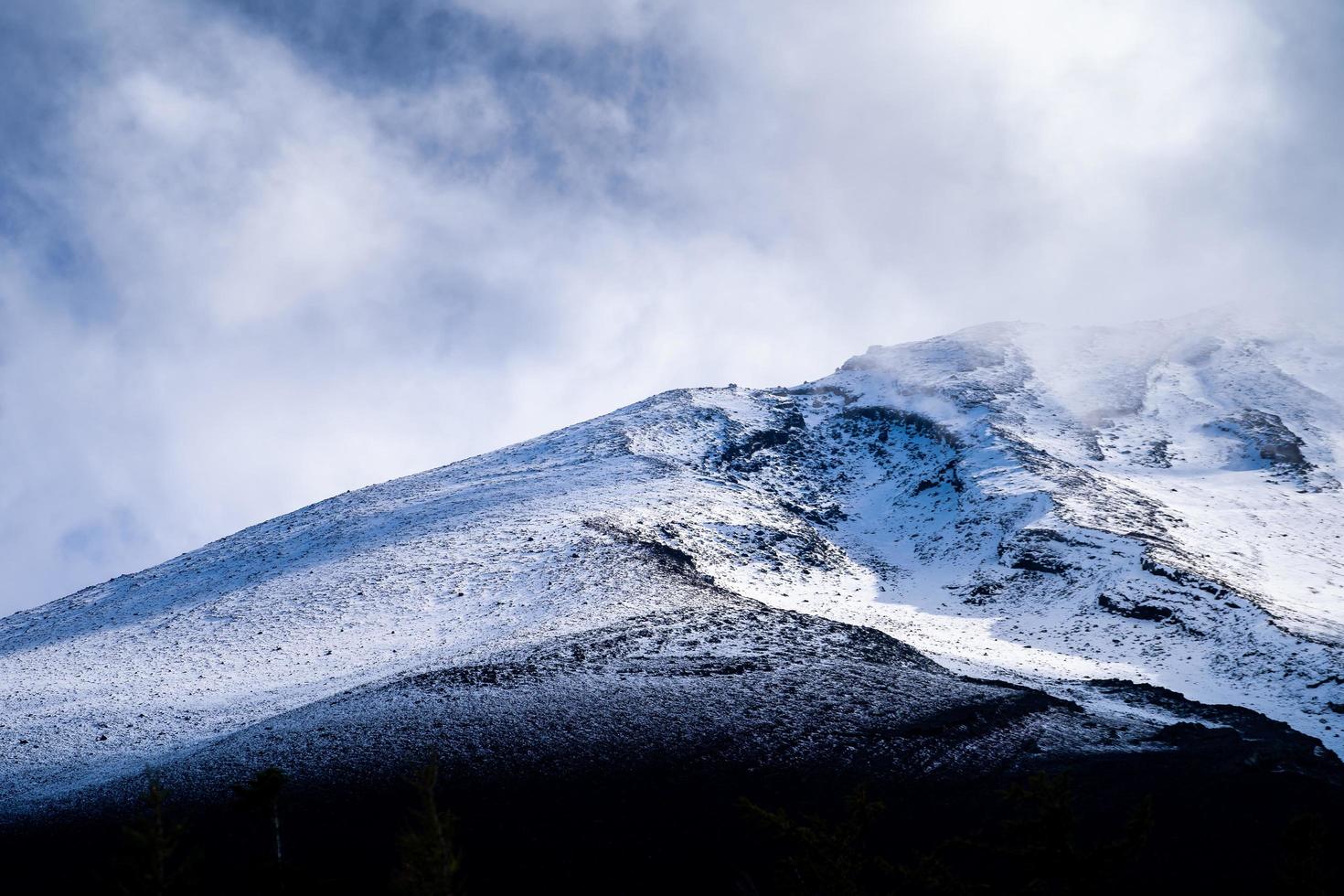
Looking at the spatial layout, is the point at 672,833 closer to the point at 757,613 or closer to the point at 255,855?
the point at 255,855

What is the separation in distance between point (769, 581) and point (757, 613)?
1140 cm

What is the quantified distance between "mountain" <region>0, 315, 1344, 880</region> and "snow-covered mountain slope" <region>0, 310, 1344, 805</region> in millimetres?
258

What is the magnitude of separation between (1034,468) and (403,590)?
51.0 metres

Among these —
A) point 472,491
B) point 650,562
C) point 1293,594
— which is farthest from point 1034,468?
point 472,491

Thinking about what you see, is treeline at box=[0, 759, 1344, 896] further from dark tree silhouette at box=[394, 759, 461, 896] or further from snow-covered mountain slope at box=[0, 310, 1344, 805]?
dark tree silhouette at box=[394, 759, 461, 896]

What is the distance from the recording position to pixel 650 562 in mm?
45656

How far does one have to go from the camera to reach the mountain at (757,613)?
997 inches

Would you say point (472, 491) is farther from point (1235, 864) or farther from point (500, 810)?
point (1235, 864)

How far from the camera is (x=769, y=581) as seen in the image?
49.1m

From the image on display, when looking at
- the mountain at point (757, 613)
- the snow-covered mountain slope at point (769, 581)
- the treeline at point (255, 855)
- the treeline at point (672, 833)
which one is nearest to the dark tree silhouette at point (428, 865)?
the treeline at point (255, 855)

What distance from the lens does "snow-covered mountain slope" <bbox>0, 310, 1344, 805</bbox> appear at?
30.3m

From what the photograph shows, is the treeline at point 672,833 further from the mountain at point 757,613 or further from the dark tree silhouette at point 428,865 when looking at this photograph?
the dark tree silhouette at point 428,865

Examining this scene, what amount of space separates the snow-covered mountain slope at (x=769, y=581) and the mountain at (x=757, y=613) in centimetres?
26

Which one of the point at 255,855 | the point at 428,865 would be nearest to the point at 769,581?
the point at 255,855
